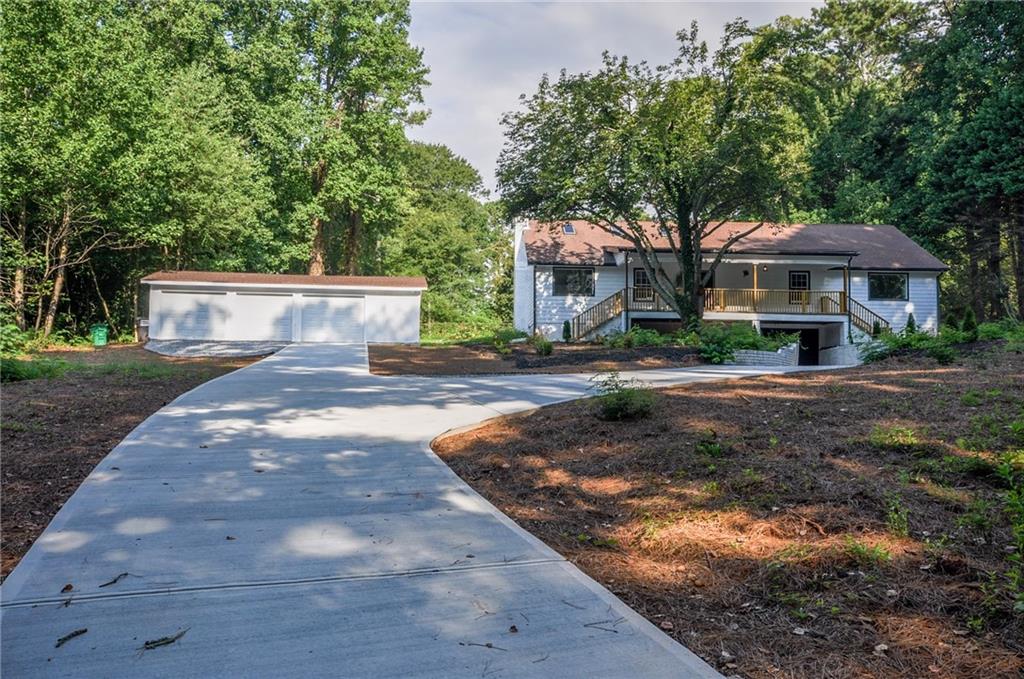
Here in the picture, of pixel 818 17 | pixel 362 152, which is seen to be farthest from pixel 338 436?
pixel 818 17

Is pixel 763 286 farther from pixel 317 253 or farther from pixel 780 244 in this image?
pixel 317 253

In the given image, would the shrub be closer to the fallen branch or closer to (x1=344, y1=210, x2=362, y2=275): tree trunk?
the fallen branch

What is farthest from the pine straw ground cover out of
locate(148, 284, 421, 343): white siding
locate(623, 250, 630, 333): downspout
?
locate(148, 284, 421, 343): white siding

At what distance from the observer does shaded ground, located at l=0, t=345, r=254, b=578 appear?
4109mm

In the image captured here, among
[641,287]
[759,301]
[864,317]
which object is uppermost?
[641,287]

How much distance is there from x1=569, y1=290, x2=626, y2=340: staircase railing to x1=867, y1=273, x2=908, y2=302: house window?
33.0 feet

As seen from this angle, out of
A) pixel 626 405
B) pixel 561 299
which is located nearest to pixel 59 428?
pixel 626 405

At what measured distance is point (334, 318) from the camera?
26.2 m

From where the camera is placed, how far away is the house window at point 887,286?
2558 cm

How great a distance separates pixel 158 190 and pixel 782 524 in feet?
73.4

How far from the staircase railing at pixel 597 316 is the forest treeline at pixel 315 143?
7.53 m

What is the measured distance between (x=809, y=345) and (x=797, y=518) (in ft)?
83.8

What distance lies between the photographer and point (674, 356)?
1596cm

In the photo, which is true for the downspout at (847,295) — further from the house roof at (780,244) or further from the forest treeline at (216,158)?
the forest treeline at (216,158)
